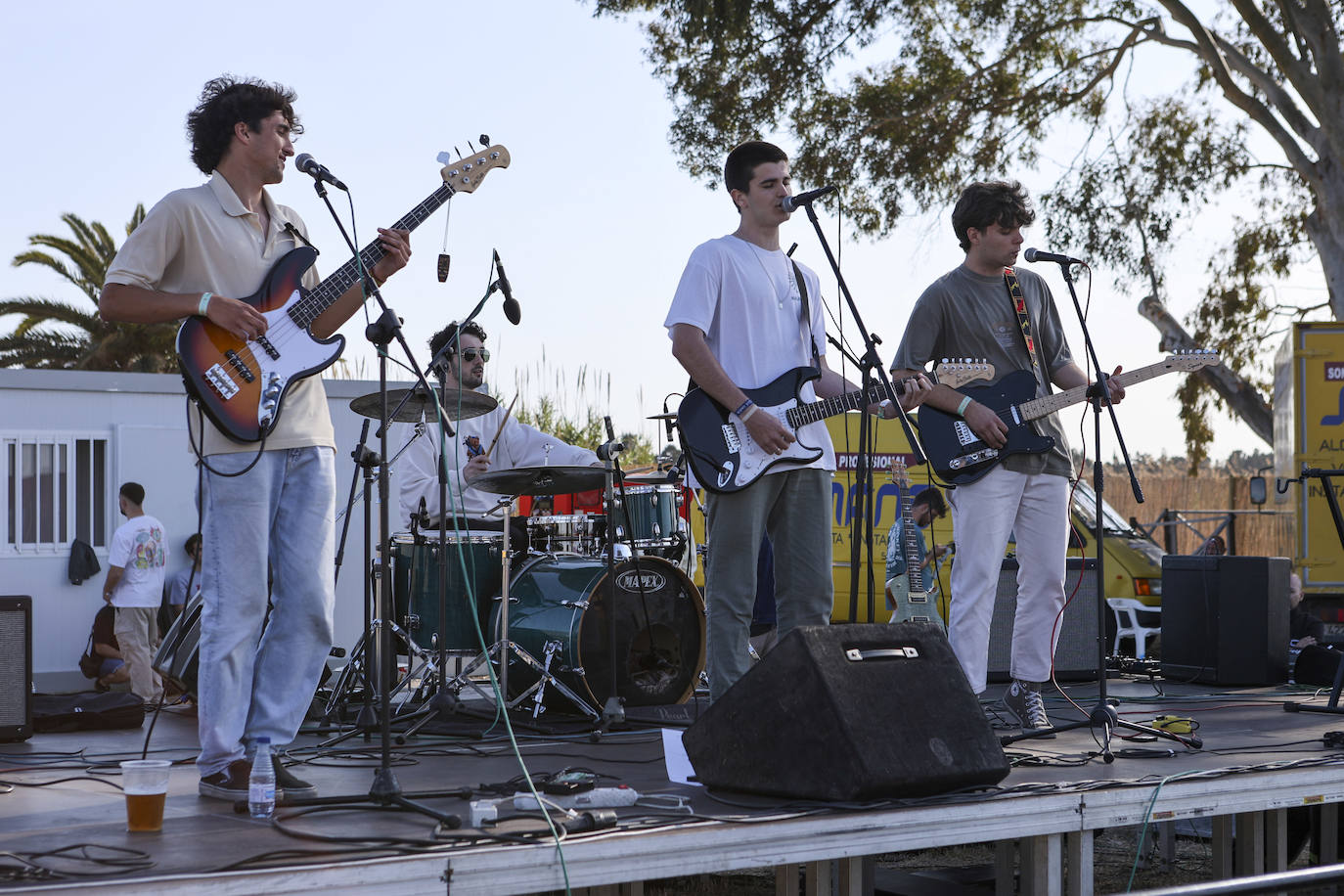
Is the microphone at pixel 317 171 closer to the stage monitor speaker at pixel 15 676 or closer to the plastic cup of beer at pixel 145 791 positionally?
the plastic cup of beer at pixel 145 791

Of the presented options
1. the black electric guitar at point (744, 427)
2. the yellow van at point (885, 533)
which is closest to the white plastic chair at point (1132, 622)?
the yellow van at point (885, 533)

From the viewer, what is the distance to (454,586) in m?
6.60

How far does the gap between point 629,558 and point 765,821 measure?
3287 millimetres

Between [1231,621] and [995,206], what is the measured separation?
3.87 metres

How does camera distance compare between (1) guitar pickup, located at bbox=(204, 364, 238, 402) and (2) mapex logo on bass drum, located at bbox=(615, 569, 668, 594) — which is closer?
(1) guitar pickup, located at bbox=(204, 364, 238, 402)

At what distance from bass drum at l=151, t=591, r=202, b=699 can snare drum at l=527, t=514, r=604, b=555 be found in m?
1.65

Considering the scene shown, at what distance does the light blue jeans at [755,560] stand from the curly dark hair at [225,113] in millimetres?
1790

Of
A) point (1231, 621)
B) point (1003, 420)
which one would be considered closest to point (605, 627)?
point (1003, 420)

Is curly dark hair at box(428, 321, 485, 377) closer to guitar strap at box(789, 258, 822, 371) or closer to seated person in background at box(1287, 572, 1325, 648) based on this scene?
guitar strap at box(789, 258, 822, 371)

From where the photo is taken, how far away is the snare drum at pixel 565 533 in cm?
689

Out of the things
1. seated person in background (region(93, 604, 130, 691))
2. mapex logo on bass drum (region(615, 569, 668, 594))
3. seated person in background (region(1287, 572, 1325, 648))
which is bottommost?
seated person in background (region(93, 604, 130, 691))

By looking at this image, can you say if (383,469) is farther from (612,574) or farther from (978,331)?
(978,331)

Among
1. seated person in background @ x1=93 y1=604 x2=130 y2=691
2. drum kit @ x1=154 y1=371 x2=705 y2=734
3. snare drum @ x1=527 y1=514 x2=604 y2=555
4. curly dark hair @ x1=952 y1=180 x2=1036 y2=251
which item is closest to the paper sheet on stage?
drum kit @ x1=154 y1=371 x2=705 y2=734

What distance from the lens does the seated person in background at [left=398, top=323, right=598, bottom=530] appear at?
652cm
